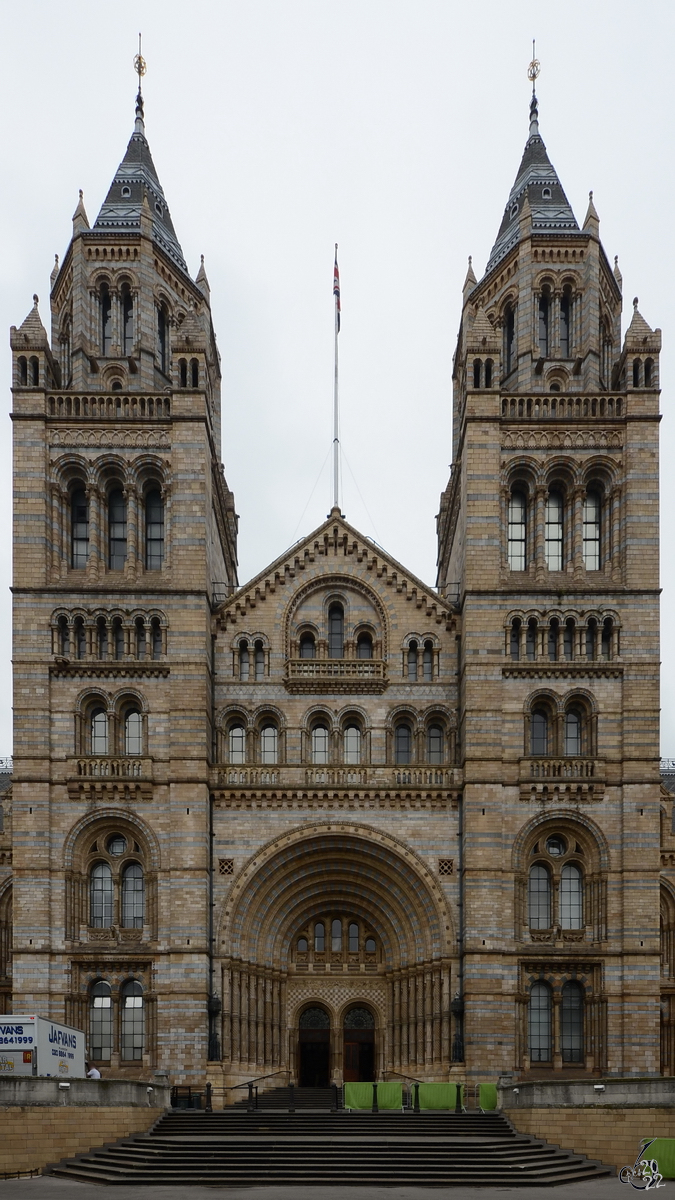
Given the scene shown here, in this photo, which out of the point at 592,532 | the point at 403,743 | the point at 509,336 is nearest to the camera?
the point at 403,743

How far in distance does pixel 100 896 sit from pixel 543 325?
27148 mm

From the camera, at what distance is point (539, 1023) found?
4297 cm

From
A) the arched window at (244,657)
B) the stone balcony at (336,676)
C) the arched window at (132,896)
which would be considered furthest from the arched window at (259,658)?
the arched window at (132,896)

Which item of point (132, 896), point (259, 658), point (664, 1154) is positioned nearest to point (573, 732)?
point (259, 658)

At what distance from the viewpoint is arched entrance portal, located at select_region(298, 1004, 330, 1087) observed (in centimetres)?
4544

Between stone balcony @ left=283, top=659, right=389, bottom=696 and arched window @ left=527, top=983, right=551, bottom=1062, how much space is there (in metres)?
11.9

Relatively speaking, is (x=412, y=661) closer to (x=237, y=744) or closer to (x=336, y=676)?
(x=336, y=676)

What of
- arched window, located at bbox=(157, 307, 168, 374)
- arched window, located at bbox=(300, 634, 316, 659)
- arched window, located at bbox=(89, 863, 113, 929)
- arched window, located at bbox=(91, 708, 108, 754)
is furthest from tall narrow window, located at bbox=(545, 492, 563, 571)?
arched window, located at bbox=(89, 863, 113, 929)

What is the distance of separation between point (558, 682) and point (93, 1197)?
24.3 meters

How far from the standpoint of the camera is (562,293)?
160ft

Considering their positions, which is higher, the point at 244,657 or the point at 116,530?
the point at 116,530

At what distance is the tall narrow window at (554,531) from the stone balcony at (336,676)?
7445 millimetres

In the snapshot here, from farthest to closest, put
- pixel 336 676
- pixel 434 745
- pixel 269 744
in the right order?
1. pixel 434 745
2. pixel 269 744
3. pixel 336 676

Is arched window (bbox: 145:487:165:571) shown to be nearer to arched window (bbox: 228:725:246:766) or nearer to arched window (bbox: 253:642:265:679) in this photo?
arched window (bbox: 253:642:265:679)
